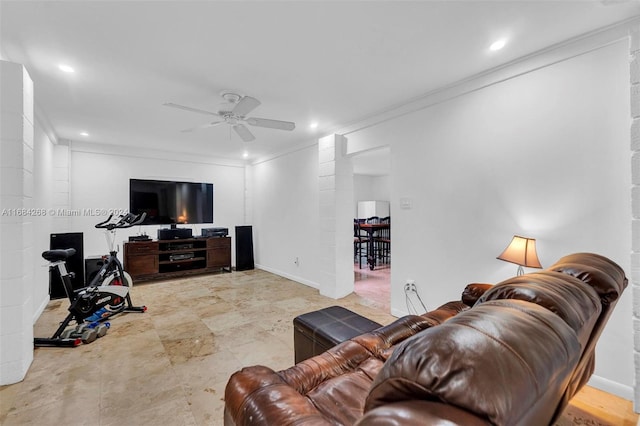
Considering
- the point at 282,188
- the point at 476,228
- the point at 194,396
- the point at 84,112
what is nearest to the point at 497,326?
the point at 194,396

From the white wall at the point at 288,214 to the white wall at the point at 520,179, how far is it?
1.65 meters

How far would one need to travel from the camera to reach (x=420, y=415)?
0.41 metres

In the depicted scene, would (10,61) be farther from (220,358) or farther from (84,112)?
(220,358)

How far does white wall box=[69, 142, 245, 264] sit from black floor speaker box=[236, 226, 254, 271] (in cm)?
36

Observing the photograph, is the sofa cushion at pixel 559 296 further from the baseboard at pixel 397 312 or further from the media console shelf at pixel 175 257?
the media console shelf at pixel 175 257

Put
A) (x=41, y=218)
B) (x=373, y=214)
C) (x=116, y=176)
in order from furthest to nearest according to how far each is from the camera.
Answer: (x=373, y=214)
(x=116, y=176)
(x=41, y=218)

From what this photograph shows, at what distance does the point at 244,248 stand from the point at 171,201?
5.38ft

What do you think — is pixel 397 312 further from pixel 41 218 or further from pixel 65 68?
pixel 41 218

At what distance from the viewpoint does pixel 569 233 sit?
199 centimetres

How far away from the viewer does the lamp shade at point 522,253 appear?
6.52ft

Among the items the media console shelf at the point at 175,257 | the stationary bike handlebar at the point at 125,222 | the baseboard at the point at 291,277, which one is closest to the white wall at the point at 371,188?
the baseboard at the point at 291,277

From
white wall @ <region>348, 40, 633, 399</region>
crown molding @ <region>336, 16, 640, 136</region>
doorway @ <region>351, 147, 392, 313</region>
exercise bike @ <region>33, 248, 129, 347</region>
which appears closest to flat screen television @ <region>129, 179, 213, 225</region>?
exercise bike @ <region>33, 248, 129, 347</region>

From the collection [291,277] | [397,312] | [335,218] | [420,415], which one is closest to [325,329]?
[420,415]

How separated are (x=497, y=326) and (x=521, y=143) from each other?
230cm
